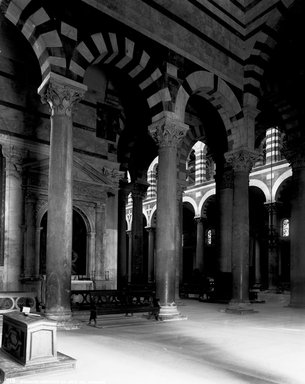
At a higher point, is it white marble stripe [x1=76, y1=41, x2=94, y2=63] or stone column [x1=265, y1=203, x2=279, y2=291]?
white marble stripe [x1=76, y1=41, x2=94, y2=63]

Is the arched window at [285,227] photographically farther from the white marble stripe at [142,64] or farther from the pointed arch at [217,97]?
the white marble stripe at [142,64]

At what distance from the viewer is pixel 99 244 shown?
12070 mm

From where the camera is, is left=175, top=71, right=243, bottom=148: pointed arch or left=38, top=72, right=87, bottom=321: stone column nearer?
left=38, top=72, right=87, bottom=321: stone column

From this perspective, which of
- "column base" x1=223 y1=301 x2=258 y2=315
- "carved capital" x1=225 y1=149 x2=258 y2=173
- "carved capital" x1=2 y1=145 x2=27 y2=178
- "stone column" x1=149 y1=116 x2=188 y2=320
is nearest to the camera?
"stone column" x1=149 y1=116 x2=188 y2=320

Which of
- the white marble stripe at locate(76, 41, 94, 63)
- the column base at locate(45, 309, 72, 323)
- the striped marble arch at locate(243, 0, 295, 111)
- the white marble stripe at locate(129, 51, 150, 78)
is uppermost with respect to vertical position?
the striped marble arch at locate(243, 0, 295, 111)

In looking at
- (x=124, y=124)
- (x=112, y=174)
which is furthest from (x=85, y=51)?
(x=124, y=124)

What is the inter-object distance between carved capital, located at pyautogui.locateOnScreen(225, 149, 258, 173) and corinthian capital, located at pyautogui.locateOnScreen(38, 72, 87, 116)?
5.08m

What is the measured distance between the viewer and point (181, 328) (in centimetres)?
783

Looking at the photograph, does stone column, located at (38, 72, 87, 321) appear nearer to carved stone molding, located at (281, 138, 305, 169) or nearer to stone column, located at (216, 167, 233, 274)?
carved stone molding, located at (281, 138, 305, 169)

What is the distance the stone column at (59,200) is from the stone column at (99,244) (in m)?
4.24

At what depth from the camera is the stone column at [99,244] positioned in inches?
468

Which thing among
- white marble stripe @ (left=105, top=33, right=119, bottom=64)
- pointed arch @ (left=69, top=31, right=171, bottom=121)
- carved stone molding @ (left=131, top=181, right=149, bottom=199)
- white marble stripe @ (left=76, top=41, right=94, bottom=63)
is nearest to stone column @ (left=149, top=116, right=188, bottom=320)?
pointed arch @ (left=69, top=31, right=171, bottom=121)

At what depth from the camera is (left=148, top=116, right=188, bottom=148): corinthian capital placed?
9508mm

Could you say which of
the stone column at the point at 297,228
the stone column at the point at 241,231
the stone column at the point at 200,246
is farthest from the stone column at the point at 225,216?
the stone column at the point at 200,246
